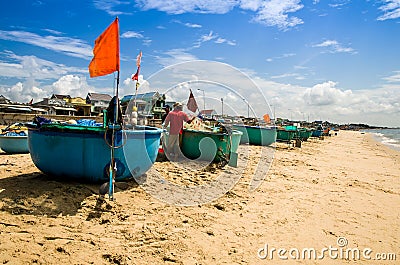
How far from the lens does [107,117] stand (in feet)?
13.4

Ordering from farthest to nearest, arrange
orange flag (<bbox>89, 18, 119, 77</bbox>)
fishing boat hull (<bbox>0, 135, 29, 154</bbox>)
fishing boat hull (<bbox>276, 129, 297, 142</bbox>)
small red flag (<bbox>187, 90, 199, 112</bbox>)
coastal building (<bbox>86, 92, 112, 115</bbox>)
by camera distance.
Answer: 1. coastal building (<bbox>86, 92, 112, 115</bbox>)
2. fishing boat hull (<bbox>276, 129, 297, 142</bbox>)
3. small red flag (<bbox>187, 90, 199, 112</bbox>)
4. fishing boat hull (<bbox>0, 135, 29, 154</bbox>)
5. orange flag (<bbox>89, 18, 119, 77</bbox>)

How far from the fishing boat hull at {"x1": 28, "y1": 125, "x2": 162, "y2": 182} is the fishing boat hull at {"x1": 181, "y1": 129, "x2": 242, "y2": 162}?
3709 mm

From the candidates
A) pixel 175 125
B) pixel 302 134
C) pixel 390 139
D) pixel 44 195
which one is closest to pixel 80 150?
pixel 44 195

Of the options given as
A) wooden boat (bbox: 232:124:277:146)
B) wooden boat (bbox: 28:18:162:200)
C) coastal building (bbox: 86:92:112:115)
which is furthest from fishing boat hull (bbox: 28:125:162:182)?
coastal building (bbox: 86:92:112:115)

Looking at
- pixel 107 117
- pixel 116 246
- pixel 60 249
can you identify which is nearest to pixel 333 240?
pixel 116 246

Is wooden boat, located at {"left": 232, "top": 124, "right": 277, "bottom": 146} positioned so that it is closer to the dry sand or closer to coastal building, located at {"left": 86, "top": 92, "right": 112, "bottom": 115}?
the dry sand

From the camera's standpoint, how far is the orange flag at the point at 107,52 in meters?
3.98

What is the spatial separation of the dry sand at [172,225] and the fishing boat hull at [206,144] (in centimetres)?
260

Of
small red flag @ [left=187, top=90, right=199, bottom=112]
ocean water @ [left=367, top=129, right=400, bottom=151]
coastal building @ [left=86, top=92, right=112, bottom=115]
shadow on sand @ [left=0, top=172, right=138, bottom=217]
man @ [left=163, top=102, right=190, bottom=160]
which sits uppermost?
coastal building @ [left=86, top=92, right=112, bottom=115]

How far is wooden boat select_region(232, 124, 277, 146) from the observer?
50.6 ft

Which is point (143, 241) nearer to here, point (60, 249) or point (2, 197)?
point (60, 249)

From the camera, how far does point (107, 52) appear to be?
407 cm

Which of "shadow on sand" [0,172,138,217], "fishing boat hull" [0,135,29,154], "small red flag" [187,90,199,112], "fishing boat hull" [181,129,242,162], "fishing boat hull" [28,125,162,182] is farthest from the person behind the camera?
"small red flag" [187,90,199,112]

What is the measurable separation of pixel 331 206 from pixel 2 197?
5.72m
